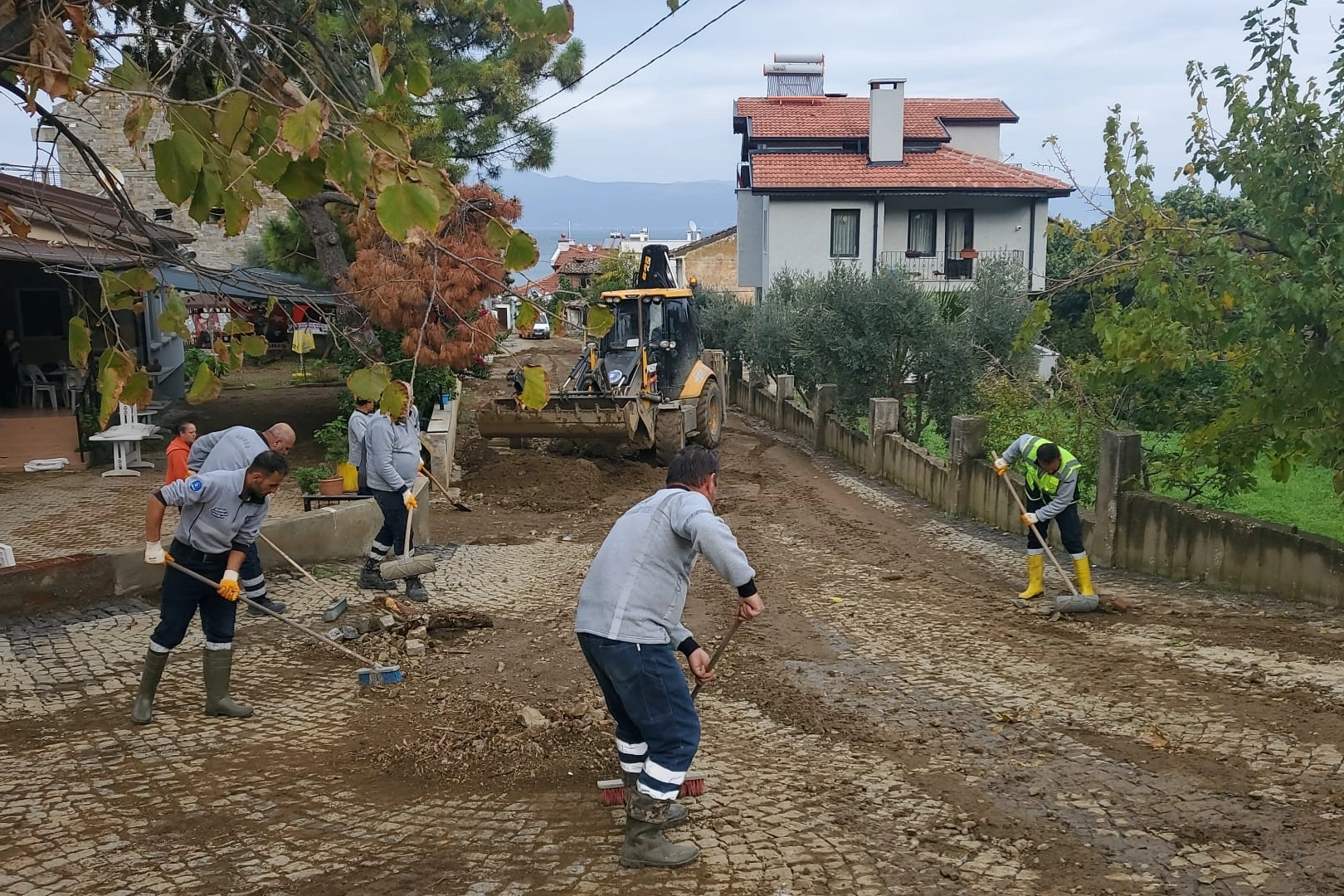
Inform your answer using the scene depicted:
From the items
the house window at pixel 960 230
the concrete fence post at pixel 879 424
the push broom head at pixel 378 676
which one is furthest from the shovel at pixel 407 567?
the house window at pixel 960 230

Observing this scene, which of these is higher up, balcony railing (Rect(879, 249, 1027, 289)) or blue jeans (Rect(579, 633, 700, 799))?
balcony railing (Rect(879, 249, 1027, 289))

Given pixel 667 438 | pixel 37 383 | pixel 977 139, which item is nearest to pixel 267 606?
pixel 667 438

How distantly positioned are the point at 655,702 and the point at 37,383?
16.4 metres

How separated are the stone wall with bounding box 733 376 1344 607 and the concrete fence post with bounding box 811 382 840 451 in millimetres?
3903

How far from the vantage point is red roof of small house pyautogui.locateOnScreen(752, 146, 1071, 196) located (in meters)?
31.9

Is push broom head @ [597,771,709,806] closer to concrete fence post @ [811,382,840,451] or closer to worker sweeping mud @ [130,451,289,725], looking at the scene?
worker sweeping mud @ [130,451,289,725]

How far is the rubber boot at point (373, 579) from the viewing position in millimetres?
9609

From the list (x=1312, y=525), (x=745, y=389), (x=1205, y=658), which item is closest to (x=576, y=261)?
(x=745, y=389)

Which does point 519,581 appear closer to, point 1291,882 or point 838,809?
point 838,809

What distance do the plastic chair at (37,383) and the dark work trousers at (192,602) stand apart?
12.8 meters

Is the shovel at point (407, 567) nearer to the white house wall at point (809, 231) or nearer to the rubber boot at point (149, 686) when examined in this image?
the rubber boot at point (149, 686)

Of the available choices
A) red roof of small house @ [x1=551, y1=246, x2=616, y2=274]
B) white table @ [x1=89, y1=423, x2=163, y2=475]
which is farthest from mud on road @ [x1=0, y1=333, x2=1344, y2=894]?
red roof of small house @ [x1=551, y1=246, x2=616, y2=274]

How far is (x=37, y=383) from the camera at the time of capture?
58.0 ft

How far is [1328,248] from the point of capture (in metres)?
9.01
